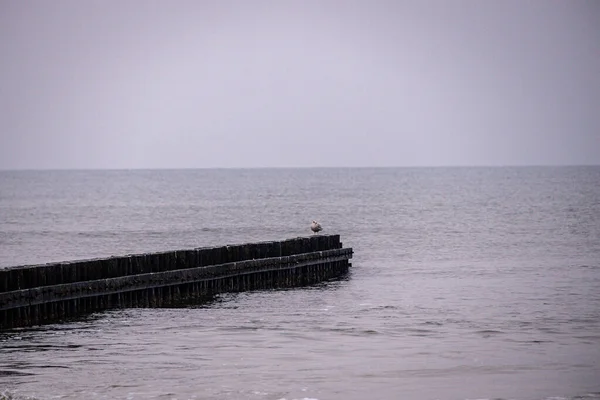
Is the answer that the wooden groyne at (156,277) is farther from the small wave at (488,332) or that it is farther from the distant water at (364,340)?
the small wave at (488,332)

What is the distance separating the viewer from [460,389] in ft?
61.5

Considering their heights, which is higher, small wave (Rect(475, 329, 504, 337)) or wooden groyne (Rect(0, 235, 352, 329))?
wooden groyne (Rect(0, 235, 352, 329))

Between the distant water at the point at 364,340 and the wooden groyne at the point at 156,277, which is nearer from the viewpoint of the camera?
the distant water at the point at 364,340

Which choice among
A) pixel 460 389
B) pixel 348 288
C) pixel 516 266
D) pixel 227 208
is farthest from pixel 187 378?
pixel 227 208

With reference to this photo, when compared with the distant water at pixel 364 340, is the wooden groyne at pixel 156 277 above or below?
above

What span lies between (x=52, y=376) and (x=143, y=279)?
8352mm

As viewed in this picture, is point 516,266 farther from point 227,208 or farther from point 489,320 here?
point 227,208

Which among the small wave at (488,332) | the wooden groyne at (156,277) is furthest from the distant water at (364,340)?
the wooden groyne at (156,277)

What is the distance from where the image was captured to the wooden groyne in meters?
24.6

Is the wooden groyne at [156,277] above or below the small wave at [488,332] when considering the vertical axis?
above

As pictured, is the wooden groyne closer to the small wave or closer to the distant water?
the distant water

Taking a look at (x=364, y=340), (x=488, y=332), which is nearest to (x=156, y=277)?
(x=364, y=340)

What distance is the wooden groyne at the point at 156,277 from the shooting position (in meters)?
24.6

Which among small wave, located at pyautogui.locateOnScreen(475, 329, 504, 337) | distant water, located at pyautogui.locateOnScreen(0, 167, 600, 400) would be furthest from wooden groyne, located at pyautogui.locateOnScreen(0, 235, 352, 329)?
small wave, located at pyautogui.locateOnScreen(475, 329, 504, 337)
